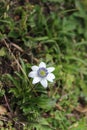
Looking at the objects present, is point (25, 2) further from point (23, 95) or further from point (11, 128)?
point (11, 128)

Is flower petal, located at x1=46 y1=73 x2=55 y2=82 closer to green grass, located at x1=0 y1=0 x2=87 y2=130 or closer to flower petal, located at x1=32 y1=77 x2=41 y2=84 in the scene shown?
flower petal, located at x1=32 y1=77 x2=41 y2=84

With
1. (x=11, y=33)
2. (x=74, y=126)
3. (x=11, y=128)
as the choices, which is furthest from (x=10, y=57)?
(x=74, y=126)

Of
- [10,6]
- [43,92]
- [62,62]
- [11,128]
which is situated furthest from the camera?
[62,62]

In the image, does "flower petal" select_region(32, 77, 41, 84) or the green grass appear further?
the green grass

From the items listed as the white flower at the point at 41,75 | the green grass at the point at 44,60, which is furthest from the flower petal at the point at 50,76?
the green grass at the point at 44,60

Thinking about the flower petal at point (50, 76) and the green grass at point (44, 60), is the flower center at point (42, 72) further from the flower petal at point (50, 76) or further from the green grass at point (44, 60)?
the green grass at point (44, 60)

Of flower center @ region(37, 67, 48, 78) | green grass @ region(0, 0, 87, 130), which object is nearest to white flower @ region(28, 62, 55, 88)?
flower center @ region(37, 67, 48, 78)

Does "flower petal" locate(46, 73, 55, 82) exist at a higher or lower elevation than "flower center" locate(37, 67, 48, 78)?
lower

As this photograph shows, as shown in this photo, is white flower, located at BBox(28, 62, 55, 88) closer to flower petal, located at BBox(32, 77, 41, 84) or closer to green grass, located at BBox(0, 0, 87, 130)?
flower petal, located at BBox(32, 77, 41, 84)
